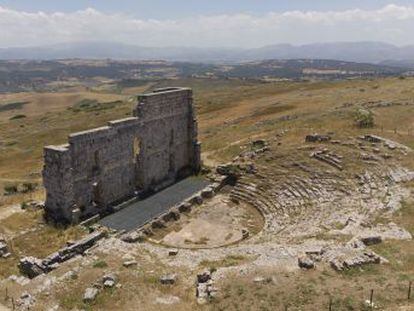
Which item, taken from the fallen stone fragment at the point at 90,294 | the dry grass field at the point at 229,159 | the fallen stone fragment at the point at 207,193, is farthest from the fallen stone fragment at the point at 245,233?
the fallen stone fragment at the point at 90,294

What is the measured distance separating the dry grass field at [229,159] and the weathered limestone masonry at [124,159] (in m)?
2.93

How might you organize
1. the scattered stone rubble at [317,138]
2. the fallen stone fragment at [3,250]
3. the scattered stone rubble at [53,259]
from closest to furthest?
1. the scattered stone rubble at [53,259]
2. the fallen stone fragment at [3,250]
3. the scattered stone rubble at [317,138]

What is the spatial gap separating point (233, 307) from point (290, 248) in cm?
784

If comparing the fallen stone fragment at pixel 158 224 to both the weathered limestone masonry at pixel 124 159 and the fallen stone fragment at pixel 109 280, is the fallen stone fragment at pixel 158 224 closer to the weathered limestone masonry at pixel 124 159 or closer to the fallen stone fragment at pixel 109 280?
the weathered limestone masonry at pixel 124 159

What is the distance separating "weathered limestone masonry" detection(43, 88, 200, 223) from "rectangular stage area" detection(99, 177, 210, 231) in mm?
1150

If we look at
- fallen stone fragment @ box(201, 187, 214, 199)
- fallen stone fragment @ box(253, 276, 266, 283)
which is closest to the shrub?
fallen stone fragment @ box(201, 187, 214, 199)

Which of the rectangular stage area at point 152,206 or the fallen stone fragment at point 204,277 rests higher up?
the fallen stone fragment at point 204,277

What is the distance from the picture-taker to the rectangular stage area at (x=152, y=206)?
38.8 meters

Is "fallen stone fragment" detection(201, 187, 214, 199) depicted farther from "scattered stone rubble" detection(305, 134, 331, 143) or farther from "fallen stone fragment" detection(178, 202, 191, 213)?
"scattered stone rubble" detection(305, 134, 331, 143)

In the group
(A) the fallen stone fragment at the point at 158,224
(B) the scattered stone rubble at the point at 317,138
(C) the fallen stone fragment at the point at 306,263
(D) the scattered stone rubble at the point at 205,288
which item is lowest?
(A) the fallen stone fragment at the point at 158,224

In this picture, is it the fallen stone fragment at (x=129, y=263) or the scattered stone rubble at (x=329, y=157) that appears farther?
the scattered stone rubble at (x=329, y=157)

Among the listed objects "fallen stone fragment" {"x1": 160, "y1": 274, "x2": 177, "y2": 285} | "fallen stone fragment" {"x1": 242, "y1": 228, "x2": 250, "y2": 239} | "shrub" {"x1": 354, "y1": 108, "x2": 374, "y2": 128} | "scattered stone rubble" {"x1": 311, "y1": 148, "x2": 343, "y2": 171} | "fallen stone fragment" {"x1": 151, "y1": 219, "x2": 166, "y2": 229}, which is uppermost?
"shrub" {"x1": 354, "y1": 108, "x2": 374, "y2": 128}

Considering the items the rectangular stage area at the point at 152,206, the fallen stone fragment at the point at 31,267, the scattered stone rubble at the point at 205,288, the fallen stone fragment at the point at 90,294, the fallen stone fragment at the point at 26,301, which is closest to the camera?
the scattered stone rubble at the point at 205,288

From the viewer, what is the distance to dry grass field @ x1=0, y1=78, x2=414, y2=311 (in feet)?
81.2
